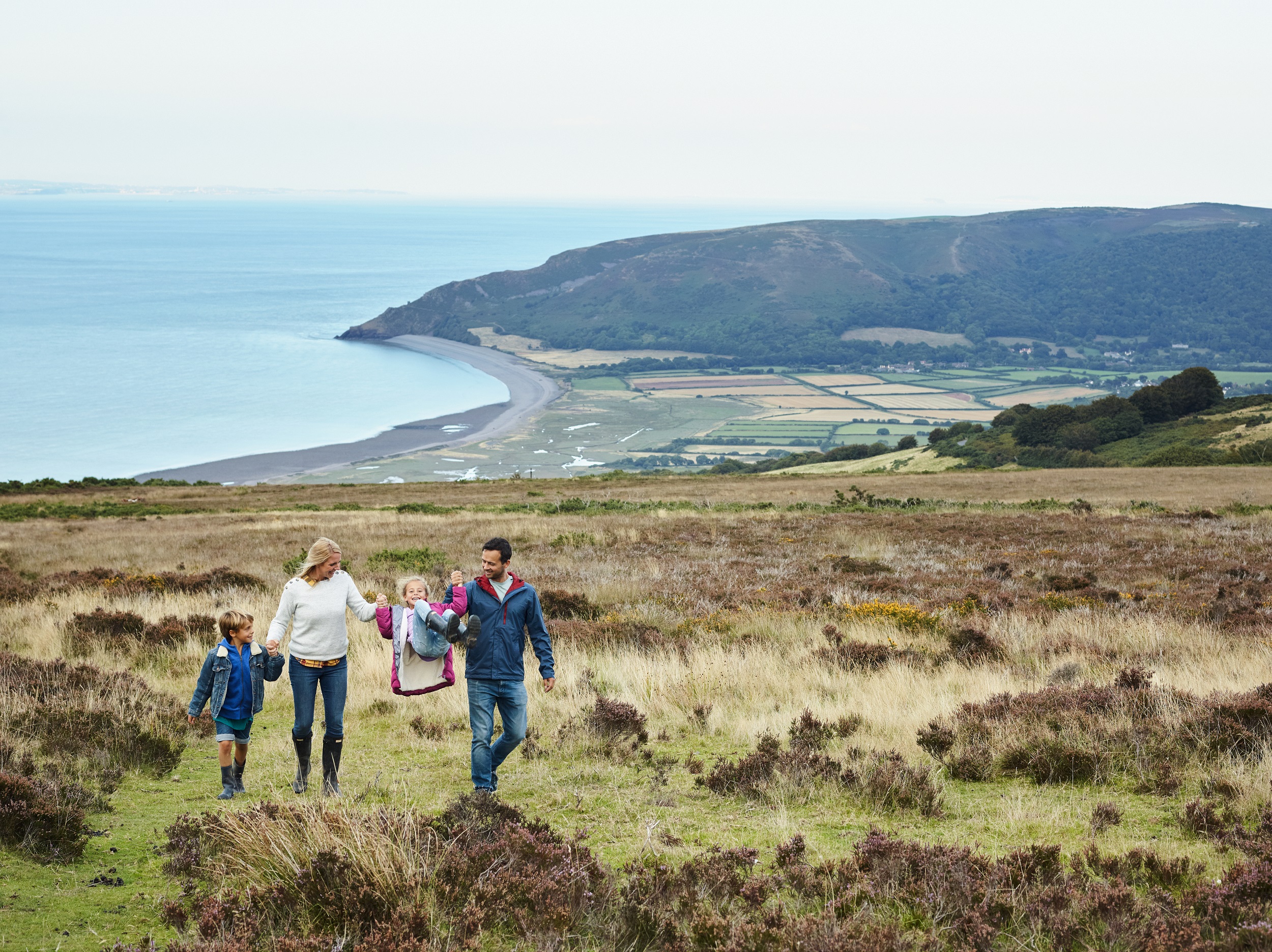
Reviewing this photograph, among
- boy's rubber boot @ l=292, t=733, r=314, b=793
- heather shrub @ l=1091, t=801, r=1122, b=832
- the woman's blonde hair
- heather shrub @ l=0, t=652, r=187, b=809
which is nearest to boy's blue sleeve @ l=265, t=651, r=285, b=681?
boy's rubber boot @ l=292, t=733, r=314, b=793

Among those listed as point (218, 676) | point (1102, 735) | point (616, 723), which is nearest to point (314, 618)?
point (218, 676)

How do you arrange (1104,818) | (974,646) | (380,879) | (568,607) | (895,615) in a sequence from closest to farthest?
(380,879), (1104,818), (974,646), (895,615), (568,607)

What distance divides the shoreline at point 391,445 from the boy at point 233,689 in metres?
76.4

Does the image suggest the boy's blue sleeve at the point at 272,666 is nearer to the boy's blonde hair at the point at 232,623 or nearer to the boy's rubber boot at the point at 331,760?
the boy's blonde hair at the point at 232,623

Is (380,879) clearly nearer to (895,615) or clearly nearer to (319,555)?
(319,555)

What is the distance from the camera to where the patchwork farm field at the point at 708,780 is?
15.1ft

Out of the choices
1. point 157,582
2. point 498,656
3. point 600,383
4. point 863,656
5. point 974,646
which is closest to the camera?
point 498,656

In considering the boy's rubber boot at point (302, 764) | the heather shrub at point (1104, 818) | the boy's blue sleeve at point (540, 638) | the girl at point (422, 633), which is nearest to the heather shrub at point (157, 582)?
the boy's rubber boot at point (302, 764)

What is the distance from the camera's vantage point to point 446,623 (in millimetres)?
6586

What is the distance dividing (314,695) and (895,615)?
8.57 m

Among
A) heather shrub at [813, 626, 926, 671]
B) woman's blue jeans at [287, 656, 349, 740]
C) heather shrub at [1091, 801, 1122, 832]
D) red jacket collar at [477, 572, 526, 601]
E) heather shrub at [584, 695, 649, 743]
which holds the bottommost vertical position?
heather shrub at [813, 626, 926, 671]

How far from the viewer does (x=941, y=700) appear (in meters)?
8.71

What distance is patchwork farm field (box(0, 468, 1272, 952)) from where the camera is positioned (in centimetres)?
461

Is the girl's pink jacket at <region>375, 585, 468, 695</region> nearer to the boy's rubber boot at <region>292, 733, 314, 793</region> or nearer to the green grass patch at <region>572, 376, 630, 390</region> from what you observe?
the boy's rubber boot at <region>292, 733, 314, 793</region>
